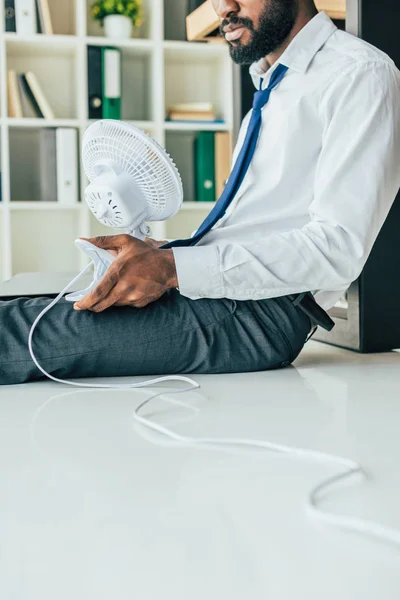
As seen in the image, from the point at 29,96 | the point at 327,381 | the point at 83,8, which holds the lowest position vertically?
the point at 327,381

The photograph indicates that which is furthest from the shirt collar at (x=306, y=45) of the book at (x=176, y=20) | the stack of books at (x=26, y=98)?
the book at (x=176, y=20)

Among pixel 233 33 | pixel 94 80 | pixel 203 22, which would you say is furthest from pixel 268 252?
pixel 94 80

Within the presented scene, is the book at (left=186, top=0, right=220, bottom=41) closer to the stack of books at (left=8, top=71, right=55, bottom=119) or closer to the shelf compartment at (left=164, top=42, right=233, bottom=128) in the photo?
the stack of books at (left=8, top=71, right=55, bottom=119)

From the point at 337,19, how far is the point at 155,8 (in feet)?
5.27

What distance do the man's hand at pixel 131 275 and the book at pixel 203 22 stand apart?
121 cm

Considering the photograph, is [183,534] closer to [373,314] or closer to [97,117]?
[373,314]

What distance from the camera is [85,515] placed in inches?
33.2

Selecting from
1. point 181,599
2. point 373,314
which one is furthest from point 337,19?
point 181,599

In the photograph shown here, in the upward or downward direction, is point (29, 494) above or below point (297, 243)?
below

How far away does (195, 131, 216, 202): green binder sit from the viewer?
13.9ft

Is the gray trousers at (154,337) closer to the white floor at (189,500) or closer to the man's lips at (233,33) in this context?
the white floor at (189,500)

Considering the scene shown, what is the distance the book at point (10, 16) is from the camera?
3.97 m

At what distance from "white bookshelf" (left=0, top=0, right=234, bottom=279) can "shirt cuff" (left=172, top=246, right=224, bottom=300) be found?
2.58 metres

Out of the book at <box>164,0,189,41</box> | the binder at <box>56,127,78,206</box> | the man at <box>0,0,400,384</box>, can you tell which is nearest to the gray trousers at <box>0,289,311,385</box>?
the man at <box>0,0,400,384</box>
